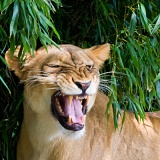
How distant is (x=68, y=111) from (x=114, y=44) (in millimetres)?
831

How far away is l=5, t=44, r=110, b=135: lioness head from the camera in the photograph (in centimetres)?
379

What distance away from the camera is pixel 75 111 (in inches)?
155

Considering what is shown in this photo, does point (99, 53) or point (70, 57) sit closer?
point (70, 57)

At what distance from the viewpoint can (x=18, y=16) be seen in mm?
3635

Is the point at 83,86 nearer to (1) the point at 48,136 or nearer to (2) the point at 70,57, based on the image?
(2) the point at 70,57

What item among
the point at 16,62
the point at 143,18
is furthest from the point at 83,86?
the point at 143,18

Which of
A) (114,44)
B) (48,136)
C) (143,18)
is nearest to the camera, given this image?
(48,136)

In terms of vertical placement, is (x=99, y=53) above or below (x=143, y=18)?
below

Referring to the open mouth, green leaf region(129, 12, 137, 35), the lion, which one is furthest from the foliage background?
the open mouth

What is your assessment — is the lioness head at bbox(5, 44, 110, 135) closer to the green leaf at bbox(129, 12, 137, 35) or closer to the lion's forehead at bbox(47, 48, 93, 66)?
the lion's forehead at bbox(47, 48, 93, 66)

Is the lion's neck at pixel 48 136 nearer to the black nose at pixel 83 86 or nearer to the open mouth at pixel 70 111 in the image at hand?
the open mouth at pixel 70 111

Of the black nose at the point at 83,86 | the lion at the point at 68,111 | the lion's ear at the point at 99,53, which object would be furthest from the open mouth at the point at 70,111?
the lion's ear at the point at 99,53

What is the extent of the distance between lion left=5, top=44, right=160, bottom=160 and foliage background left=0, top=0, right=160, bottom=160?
11cm

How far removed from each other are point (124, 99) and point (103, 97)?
20 centimetres
